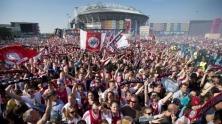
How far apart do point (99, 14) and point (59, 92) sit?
127 metres

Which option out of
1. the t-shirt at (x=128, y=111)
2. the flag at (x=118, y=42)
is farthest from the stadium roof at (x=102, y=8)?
the t-shirt at (x=128, y=111)

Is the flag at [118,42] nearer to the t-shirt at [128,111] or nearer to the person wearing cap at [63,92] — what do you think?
the person wearing cap at [63,92]

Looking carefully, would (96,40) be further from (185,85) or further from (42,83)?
(185,85)

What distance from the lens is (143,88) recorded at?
292 inches

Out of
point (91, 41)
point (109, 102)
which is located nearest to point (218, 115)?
point (109, 102)

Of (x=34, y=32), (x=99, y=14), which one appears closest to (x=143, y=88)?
(x=34, y=32)

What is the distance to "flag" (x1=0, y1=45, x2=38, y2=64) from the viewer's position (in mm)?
8203

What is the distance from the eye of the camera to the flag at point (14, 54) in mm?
8203

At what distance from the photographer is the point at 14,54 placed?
8.39 metres

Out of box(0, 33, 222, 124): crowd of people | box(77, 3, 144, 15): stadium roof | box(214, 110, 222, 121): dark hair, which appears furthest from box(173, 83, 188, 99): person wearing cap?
box(77, 3, 144, 15): stadium roof

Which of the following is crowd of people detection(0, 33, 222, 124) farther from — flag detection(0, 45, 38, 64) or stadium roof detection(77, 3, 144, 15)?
stadium roof detection(77, 3, 144, 15)

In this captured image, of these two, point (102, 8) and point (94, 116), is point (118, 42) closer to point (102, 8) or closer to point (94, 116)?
point (94, 116)

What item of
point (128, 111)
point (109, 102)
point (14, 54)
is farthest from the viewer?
point (14, 54)

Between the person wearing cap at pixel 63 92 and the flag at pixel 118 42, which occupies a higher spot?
the flag at pixel 118 42
